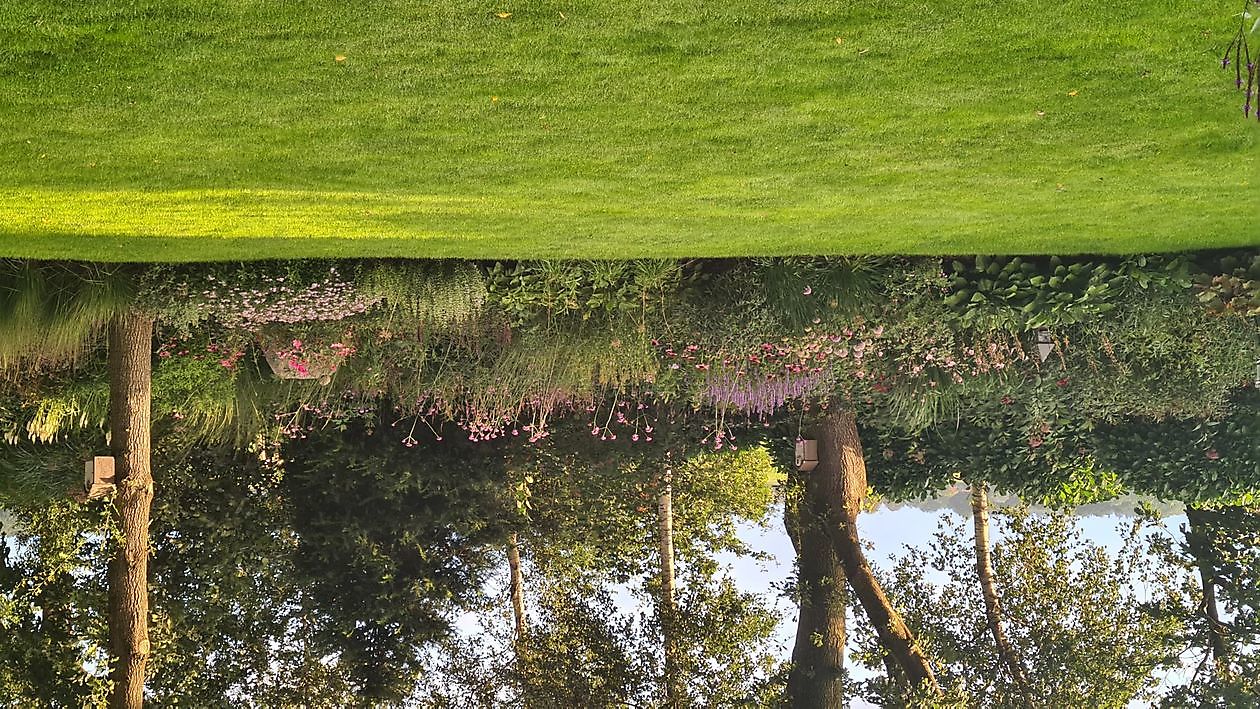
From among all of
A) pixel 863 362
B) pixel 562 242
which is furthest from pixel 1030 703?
pixel 562 242

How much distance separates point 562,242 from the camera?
429cm

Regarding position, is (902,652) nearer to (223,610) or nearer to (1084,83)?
(1084,83)

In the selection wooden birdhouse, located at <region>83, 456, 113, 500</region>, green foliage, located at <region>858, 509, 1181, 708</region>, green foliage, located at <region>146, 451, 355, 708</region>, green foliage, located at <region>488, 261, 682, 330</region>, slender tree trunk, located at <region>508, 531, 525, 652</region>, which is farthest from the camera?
slender tree trunk, located at <region>508, 531, 525, 652</region>

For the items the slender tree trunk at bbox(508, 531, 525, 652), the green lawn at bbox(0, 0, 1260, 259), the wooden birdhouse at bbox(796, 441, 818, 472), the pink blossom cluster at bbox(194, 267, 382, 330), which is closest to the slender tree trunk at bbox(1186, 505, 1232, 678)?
the wooden birdhouse at bbox(796, 441, 818, 472)

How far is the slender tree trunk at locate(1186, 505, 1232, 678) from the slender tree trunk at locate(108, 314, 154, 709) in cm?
720

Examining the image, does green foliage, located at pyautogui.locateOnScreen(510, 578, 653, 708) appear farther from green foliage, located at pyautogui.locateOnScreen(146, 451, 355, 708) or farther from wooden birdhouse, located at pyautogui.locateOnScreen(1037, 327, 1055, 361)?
wooden birdhouse, located at pyautogui.locateOnScreen(1037, 327, 1055, 361)

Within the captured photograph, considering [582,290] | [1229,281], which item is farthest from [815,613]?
[1229,281]

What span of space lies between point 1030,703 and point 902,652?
0.94 metres

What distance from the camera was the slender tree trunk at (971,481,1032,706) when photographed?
6.13 m

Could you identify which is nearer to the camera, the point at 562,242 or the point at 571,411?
the point at 562,242

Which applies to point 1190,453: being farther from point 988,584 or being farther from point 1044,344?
point 988,584

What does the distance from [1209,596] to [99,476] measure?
298 inches

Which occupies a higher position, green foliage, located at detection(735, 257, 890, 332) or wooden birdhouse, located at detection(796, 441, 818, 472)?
green foliage, located at detection(735, 257, 890, 332)

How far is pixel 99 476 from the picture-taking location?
509cm
